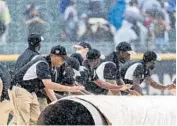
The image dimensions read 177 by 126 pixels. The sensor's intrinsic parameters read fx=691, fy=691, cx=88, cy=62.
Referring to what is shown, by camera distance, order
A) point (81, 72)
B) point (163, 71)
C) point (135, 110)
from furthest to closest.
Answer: point (163, 71) → point (81, 72) → point (135, 110)

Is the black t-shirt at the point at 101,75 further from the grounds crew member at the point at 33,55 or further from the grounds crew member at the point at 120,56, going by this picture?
the grounds crew member at the point at 33,55

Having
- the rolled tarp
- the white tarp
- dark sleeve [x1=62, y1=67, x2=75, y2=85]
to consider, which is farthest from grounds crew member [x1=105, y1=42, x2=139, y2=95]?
the white tarp

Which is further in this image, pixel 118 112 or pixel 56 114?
pixel 56 114

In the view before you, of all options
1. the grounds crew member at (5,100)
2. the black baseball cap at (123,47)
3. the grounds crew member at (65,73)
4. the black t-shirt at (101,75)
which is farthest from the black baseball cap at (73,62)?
the grounds crew member at (5,100)

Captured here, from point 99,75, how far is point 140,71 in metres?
0.37

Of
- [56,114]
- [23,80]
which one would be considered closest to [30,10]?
[23,80]

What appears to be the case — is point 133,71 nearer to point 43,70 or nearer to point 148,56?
point 148,56

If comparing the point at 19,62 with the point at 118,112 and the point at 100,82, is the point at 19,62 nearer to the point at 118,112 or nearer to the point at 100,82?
the point at 100,82

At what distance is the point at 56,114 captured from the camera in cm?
482

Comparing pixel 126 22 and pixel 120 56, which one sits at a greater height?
pixel 126 22

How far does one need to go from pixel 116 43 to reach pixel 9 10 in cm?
89

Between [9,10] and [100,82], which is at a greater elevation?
[9,10]

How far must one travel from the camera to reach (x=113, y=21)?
18.2 feet

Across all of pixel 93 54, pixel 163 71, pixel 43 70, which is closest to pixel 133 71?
pixel 163 71
